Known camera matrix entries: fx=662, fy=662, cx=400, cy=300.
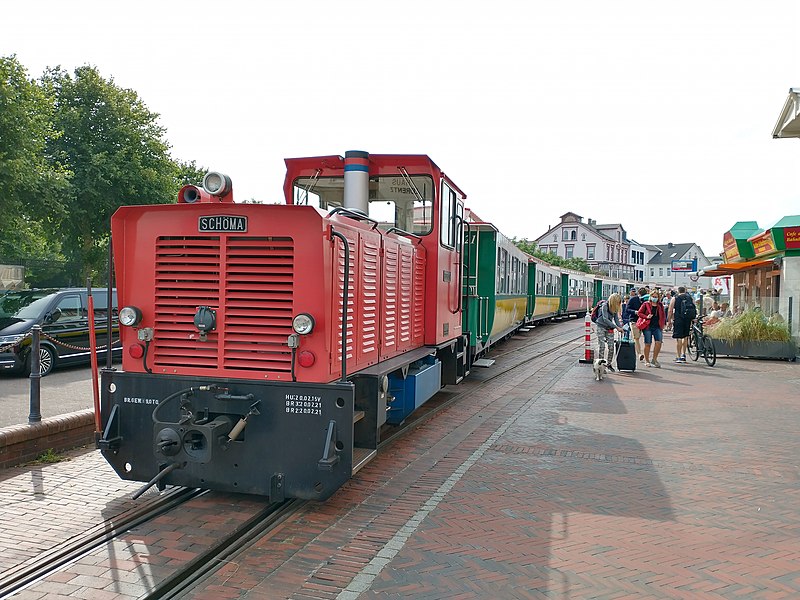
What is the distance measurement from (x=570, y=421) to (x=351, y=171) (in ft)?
15.5

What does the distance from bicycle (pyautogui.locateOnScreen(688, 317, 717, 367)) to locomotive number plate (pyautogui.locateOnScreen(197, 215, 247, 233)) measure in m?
14.5

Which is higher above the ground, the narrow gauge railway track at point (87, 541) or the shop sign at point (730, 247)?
the shop sign at point (730, 247)

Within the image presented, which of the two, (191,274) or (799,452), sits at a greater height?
(191,274)

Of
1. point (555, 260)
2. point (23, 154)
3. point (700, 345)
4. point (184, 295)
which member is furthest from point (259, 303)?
point (555, 260)

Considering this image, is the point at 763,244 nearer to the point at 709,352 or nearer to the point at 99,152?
the point at 709,352

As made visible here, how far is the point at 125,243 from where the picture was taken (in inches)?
228

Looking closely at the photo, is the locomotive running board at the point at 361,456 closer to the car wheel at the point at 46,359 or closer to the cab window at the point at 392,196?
the cab window at the point at 392,196

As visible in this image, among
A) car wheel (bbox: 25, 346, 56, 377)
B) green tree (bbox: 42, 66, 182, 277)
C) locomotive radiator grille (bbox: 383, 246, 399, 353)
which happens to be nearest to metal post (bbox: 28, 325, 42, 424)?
locomotive radiator grille (bbox: 383, 246, 399, 353)

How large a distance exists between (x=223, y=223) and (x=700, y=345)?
50.4 ft

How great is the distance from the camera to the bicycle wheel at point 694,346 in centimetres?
1750

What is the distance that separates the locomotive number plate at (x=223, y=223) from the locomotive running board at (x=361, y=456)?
2180 millimetres

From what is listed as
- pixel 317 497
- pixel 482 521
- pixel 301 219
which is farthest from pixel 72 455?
pixel 482 521

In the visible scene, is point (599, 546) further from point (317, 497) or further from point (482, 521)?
point (317, 497)

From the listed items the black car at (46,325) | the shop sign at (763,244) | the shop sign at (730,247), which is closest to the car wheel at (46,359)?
A: the black car at (46,325)
